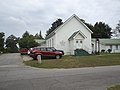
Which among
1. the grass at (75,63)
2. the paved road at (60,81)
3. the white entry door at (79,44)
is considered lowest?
the paved road at (60,81)

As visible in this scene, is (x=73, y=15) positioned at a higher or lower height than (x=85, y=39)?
higher

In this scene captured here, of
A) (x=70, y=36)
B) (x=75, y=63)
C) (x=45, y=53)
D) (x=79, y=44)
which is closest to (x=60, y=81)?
(x=75, y=63)

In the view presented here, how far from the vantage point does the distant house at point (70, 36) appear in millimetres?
43750

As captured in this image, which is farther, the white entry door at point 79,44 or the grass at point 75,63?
the white entry door at point 79,44

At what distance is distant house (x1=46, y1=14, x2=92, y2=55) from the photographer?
4375cm

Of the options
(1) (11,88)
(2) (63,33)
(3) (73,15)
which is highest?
(3) (73,15)

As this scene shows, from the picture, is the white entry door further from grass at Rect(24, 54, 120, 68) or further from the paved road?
the paved road

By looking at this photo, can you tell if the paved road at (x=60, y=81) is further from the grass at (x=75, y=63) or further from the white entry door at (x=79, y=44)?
the white entry door at (x=79, y=44)

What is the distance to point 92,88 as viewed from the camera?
10.3 m

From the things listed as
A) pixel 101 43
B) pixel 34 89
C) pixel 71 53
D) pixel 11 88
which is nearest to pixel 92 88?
pixel 34 89

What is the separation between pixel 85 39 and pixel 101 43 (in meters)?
15.3

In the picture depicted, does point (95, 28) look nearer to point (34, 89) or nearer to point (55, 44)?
point (55, 44)

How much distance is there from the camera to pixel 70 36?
44.9 metres

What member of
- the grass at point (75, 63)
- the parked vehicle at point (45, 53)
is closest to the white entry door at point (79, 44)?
the parked vehicle at point (45, 53)
